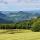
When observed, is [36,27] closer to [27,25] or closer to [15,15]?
[27,25]

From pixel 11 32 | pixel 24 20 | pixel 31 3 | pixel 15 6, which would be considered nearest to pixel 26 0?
pixel 31 3

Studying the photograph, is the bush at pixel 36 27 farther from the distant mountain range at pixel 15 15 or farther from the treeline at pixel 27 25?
the distant mountain range at pixel 15 15

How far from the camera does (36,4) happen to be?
389 centimetres

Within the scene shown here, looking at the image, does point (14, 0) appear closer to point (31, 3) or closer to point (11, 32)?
point (31, 3)

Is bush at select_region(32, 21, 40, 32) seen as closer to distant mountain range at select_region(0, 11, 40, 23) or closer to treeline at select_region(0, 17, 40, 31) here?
treeline at select_region(0, 17, 40, 31)

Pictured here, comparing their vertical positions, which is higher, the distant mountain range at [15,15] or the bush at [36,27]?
the distant mountain range at [15,15]

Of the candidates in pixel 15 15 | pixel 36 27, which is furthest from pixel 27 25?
pixel 15 15

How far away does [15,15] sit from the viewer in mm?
3895

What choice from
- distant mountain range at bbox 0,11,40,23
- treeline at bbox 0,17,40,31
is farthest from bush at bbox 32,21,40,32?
Result: distant mountain range at bbox 0,11,40,23

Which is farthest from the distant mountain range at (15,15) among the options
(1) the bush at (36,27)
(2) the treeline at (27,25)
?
(1) the bush at (36,27)

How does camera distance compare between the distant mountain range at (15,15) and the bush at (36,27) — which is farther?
the distant mountain range at (15,15)

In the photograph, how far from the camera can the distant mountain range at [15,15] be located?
152 inches

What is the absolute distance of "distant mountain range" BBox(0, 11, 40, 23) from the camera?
152 inches

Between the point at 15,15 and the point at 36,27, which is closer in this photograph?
the point at 36,27
